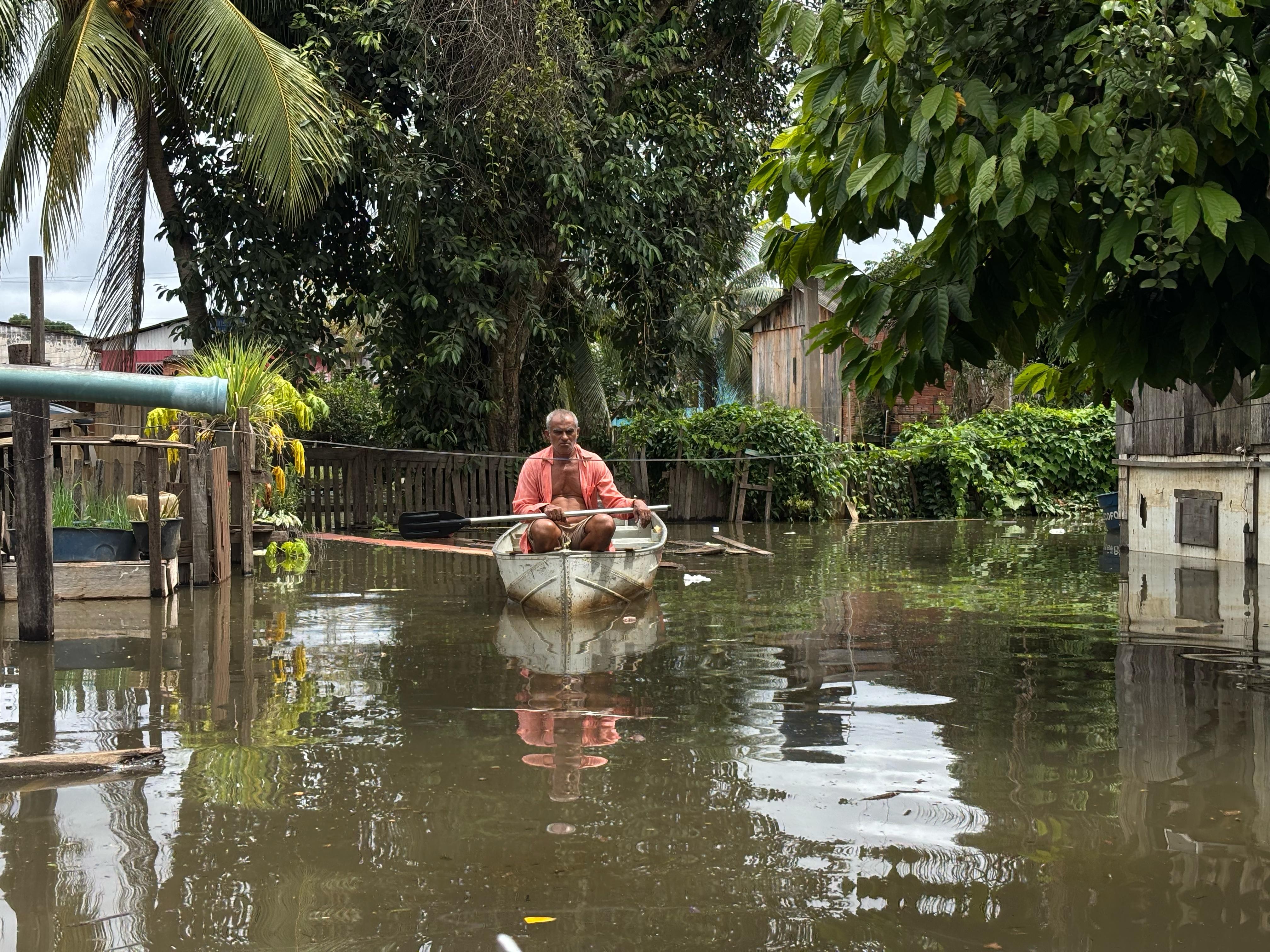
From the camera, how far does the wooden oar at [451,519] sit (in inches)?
407

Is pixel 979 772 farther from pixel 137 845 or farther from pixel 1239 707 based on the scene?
pixel 137 845

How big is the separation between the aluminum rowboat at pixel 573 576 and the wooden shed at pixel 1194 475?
5.78 m

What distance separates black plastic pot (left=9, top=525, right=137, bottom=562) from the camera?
414 inches

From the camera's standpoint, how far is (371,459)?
757 inches

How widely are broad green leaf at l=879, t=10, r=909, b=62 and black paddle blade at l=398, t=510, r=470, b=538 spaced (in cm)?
744

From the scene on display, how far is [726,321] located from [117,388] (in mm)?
31779

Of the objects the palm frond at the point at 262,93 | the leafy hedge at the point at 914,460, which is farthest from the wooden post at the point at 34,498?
the leafy hedge at the point at 914,460

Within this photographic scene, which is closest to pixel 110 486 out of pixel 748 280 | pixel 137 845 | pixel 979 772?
pixel 137 845

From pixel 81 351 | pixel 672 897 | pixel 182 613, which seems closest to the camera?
pixel 672 897

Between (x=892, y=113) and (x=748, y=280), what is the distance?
141 ft

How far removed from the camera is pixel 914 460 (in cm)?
2314

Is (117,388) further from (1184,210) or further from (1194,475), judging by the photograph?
(1194,475)

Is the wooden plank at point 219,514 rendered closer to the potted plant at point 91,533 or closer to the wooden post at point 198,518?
the wooden post at point 198,518

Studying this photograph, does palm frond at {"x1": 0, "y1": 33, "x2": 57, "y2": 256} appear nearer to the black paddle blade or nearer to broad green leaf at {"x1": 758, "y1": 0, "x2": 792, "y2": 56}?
the black paddle blade
